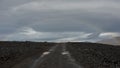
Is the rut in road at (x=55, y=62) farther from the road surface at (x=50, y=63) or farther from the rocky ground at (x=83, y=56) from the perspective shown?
the rocky ground at (x=83, y=56)

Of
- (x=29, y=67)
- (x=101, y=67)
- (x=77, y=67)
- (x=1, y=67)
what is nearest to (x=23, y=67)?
(x=29, y=67)

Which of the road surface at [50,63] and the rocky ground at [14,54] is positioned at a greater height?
the rocky ground at [14,54]

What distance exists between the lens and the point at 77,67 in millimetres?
30453

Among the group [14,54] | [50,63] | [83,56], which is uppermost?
[14,54]

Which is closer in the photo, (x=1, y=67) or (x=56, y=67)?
(x=56, y=67)

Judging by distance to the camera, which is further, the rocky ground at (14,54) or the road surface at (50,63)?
the rocky ground at (14,54)

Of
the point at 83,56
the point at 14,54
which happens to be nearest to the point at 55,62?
the point at 83,56

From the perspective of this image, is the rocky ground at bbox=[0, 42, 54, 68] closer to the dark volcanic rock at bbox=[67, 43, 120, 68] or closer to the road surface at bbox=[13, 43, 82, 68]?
the road surface at bbox=[13, 43, 82, 68]

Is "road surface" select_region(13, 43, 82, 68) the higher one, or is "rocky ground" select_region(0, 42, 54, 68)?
"rocky ground" select_region(0, 42, 54, 68)

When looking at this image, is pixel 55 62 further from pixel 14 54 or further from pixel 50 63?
pixel 14 54

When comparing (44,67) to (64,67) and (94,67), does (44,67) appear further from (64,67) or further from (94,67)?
(94,67)

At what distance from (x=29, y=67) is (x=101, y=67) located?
6661mm

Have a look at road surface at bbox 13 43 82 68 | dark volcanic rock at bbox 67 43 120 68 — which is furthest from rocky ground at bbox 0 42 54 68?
dark volcanic rock at bbox 67 43 120 68

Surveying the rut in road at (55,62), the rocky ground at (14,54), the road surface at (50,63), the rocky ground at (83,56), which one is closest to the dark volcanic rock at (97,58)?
the rocky ground at (83,56)
